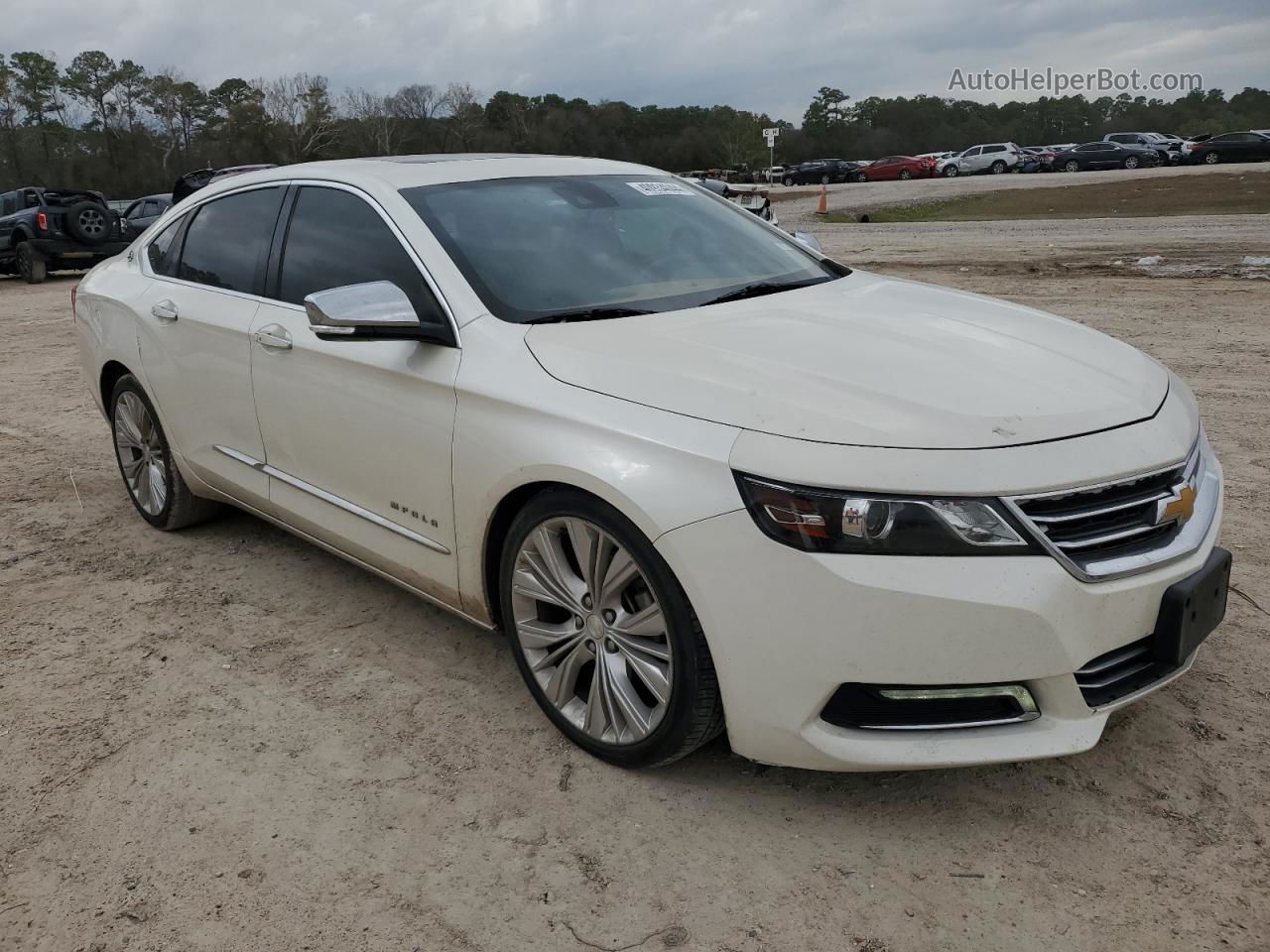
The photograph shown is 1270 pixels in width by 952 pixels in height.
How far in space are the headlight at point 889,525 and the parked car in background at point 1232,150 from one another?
4470 centimetres

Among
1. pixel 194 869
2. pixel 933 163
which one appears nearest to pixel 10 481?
pixel 194 869

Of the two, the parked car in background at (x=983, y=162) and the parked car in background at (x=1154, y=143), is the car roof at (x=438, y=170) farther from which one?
the parked car in background at (x=983, y=162)

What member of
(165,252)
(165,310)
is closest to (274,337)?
(165,310)

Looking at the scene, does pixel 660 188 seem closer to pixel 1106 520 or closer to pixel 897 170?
pixel 1106 520

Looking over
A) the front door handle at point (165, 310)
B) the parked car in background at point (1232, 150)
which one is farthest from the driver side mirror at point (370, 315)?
the parked car in background at point (1232, 150)

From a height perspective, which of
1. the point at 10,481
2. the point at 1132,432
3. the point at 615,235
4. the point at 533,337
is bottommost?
the point at 10,481

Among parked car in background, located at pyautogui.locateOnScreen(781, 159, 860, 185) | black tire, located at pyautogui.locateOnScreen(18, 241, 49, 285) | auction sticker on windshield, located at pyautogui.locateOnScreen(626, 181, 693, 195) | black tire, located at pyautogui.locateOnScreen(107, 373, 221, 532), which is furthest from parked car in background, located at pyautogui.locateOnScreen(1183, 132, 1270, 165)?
black tire, located at pyautogui.locateOnScreen(107, 373, 221, 532)

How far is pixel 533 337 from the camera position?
9.75 ft

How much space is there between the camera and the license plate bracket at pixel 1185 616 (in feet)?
8.02

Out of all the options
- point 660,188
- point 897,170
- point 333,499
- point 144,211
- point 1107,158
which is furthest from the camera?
point 897,170

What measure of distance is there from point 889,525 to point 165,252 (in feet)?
12.3

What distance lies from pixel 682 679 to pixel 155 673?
79.5 inches

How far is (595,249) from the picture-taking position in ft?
11.3

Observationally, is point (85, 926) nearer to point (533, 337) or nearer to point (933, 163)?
point (533, 337)
